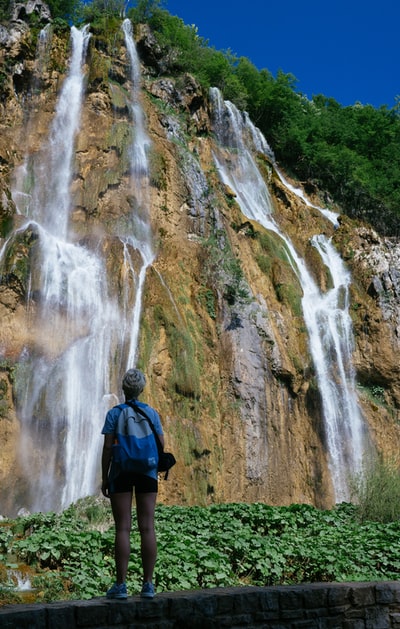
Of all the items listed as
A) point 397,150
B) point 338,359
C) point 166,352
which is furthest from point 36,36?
point 397,150

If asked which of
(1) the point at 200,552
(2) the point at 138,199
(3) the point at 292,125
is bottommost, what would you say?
(1) the point at 200,552

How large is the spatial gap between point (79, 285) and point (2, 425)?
4.21m

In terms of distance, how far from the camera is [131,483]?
5.36m

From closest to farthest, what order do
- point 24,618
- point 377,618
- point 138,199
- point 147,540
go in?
point 24,618 < point 147,540 < point 377,618 < point 138,199

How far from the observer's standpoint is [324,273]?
2480cm

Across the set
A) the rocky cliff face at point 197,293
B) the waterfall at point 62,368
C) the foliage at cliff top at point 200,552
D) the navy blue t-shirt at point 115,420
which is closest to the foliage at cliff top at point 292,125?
the rocky cliff face at point 197,293

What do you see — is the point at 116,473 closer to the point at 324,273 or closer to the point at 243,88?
the point at 324,273

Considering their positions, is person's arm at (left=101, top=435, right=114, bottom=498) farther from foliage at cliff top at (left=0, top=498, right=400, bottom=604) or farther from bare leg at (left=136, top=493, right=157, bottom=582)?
foliage at cliff top at (left=0, top=498, right=400, bottom=604)

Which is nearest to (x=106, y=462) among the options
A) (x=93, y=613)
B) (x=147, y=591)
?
(x=147, y=591)

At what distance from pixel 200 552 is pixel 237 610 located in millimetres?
3209

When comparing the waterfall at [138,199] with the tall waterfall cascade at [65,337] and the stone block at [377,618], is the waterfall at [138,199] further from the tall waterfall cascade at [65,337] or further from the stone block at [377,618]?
the stone block at [377,618]

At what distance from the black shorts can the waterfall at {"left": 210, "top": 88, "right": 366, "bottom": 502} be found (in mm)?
14908

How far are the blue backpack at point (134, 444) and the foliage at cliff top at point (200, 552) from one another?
260 cm

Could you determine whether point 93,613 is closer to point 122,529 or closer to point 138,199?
point 122,529
